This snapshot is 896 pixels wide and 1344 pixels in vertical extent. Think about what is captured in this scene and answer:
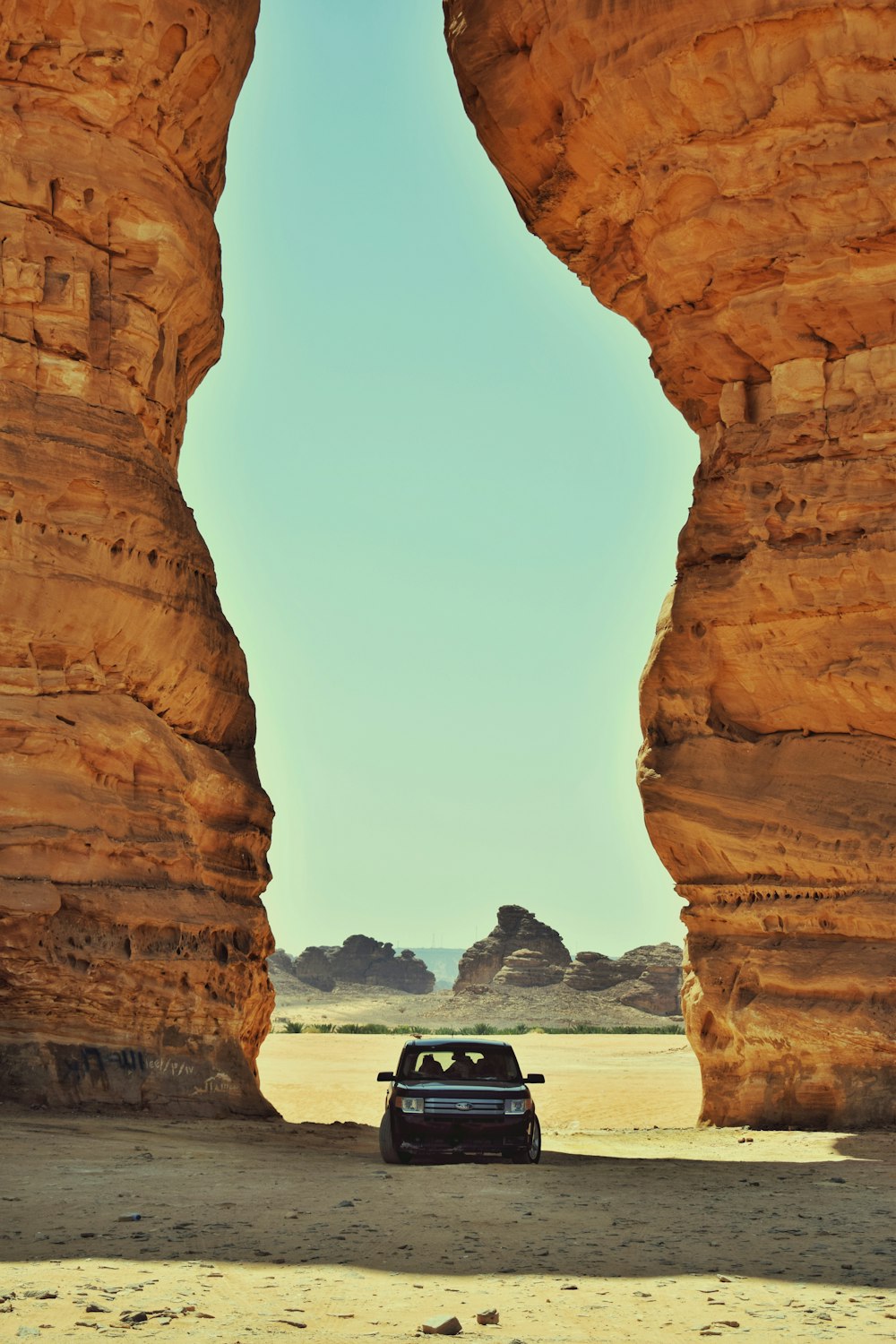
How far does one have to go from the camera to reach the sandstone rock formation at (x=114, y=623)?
55.7 feet

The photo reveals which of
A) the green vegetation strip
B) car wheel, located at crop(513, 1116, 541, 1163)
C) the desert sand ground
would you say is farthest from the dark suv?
the green vegetation strip

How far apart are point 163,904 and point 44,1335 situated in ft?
38.1

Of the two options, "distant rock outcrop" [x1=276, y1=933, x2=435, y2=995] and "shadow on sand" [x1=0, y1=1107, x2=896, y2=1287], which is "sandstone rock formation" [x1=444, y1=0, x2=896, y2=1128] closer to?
"shadow on sand" [x1=0, y1=1107, x2=896, y2=1287]

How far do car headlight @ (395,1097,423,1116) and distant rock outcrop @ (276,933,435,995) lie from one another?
91144 mm

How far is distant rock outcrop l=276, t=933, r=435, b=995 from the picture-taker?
10412cm

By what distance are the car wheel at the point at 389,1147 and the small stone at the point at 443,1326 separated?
288 inches

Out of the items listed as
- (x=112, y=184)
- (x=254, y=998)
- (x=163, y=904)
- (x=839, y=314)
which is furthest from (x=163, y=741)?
(x=839, y=314)

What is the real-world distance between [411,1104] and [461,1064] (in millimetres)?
962

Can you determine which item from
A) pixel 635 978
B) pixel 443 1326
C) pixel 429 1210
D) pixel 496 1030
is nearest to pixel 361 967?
pixel 635 978

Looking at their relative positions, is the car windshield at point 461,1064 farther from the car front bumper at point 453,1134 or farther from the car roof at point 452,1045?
the car front bumper at point 453,1134

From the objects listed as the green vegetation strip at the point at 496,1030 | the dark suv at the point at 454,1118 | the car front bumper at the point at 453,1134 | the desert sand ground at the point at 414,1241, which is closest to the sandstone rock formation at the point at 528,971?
the green vegetation strip at the point at 496,1030

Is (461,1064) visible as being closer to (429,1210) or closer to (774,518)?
(429,1210)

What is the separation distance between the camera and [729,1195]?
11.7m

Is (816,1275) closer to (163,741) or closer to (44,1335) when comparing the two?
(44,1335)
